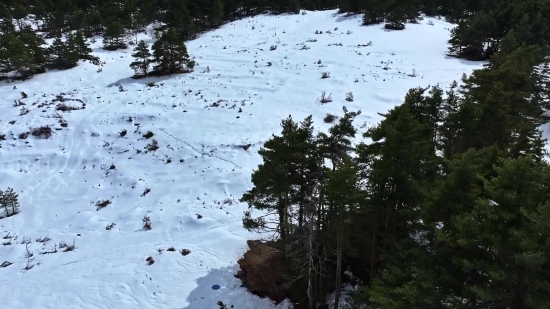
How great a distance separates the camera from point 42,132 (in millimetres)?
28406

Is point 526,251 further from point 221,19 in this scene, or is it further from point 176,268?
point 221,19

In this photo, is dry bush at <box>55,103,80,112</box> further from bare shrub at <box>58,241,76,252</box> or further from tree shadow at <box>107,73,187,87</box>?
bare shrub at <box>58,241,76,252</box>

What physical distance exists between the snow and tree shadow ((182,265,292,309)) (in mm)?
61

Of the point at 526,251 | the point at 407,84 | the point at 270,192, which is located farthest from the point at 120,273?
the point at 407,84

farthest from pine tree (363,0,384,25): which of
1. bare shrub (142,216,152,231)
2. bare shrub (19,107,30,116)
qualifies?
bare shrub (142,216,152,231)

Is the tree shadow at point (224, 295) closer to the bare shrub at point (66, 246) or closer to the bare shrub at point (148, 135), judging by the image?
the bare shrub at point (66, 246)

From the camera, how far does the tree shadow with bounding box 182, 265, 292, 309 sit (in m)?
15.4

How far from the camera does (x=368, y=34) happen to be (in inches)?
2007

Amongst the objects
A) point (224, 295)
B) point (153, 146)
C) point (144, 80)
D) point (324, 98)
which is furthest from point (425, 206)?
point (144, 80)

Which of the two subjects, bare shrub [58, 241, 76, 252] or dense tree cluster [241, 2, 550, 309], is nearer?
dense tree cluster [241, 2, 550, 309]

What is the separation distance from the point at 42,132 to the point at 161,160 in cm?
1138

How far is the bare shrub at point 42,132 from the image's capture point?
28.1 m

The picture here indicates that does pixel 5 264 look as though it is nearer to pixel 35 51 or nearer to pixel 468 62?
pixel 35 51

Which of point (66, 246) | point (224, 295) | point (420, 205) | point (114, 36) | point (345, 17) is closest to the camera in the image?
point (420, 205)
